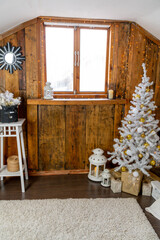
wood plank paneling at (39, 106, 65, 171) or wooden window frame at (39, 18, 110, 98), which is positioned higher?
wooden window frame at (39, 18, 110, 98)

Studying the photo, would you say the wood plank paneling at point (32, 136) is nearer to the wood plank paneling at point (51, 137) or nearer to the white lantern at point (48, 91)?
the wood plank paneling at point (51, 137)

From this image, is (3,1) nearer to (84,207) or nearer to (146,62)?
(146,62)

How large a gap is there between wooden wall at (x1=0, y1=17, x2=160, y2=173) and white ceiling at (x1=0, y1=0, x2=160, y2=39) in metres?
0.20

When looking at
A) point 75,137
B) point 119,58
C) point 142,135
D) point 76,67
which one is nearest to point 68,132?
point 75,137

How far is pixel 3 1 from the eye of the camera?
2.11 m

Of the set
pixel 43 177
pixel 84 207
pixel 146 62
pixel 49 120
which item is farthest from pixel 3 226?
pixel 146 62

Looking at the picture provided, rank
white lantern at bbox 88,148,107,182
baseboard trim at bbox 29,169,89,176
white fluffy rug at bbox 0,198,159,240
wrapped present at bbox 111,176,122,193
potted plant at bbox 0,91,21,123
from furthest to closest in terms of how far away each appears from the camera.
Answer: baseboard trim at bbox 29,169,89,176 < white lantern at bbox 88,148,107,182 < wrapped present at bbox 111,176,122,193 < potted plant at bbox 0,91,21,123 < white fluffy rug at bbox 0,198,159,240

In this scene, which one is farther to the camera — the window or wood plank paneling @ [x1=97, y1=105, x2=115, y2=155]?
wood plank paneling @ [x1=97, y1=105, x2=115, y2=155]

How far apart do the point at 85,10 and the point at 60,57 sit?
75cm

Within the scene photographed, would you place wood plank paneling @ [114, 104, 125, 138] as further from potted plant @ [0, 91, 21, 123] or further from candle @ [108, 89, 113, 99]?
potted plant @ [0, 91, 21, 123]

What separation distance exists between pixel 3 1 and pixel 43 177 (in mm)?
2215

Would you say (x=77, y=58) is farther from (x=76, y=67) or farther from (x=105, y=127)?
(x=105, y=127)

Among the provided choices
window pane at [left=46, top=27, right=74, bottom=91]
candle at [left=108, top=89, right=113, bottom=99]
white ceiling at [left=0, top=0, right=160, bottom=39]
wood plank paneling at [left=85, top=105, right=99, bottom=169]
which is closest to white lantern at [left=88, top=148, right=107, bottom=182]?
wood plank paneling at [left=85, top=105, right=99, bottom=169]

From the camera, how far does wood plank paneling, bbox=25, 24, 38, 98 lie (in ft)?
9.87
